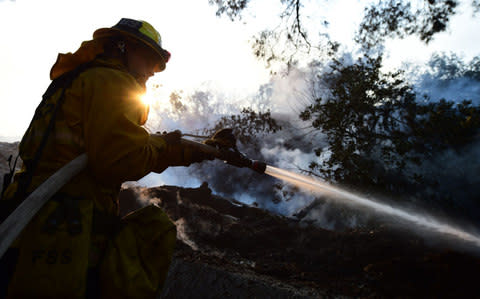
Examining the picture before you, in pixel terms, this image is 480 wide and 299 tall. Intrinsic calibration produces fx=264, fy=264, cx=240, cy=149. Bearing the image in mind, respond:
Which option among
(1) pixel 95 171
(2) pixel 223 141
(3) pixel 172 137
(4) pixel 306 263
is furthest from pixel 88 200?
(4) pixel 306 263

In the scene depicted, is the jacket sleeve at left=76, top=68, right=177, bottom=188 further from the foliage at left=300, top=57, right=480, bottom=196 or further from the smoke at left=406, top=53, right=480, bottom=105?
the smoke at left=406, top=53, right=480, bottom=105

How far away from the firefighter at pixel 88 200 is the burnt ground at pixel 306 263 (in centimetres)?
170

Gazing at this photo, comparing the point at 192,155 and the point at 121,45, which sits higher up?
the point at 121,45

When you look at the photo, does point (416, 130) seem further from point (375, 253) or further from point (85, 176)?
point (85, 176)

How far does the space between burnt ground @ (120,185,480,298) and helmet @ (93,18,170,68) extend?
2360 millimetres

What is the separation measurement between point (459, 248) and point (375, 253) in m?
1.27

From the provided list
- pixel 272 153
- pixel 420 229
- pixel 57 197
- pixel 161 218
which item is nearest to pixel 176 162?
pixel 161 218

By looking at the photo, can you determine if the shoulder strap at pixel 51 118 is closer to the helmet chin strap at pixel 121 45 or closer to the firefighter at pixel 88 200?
the firefighter at pixel 88 200

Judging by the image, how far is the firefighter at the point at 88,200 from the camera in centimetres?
109

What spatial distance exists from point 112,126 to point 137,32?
0.71m

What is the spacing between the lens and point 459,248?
4238 mm

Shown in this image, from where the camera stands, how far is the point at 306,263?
466 centimetres

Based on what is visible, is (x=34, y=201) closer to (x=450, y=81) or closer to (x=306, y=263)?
(x=306, y=263)

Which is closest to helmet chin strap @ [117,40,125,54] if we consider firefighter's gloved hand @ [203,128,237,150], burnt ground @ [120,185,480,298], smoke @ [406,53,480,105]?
firefighter's gloved hand @ [203,128,237,150]
